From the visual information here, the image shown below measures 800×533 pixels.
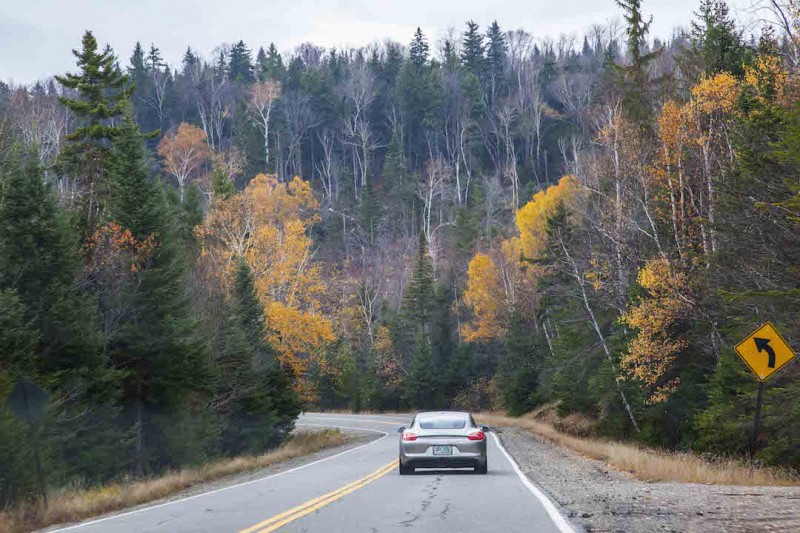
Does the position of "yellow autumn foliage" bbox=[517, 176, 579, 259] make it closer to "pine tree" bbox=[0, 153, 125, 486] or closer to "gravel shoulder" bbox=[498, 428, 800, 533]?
"pine tree" bbox=[0, 153, 125, 486]

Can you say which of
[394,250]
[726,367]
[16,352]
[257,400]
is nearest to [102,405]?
[16,352]

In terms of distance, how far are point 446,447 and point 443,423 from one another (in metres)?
0.74

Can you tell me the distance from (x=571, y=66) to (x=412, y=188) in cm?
3141

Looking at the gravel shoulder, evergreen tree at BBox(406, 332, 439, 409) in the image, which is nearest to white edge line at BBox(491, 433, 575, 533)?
the gravel shoulder

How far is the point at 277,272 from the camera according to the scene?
5231 centimetres

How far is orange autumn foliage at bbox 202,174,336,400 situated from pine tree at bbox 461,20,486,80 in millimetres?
71436

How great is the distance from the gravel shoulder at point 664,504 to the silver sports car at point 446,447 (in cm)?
135

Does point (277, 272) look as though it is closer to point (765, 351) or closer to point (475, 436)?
point (475, 436)

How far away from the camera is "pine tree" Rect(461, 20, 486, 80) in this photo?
405 feet

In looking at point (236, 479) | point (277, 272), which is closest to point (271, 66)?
point (277, 272)

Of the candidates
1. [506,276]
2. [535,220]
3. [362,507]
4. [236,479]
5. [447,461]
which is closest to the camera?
[362,507]

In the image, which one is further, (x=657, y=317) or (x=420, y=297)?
(x=420, y=297)

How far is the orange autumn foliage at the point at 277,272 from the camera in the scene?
48.2 meters

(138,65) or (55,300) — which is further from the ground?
(138,65)
